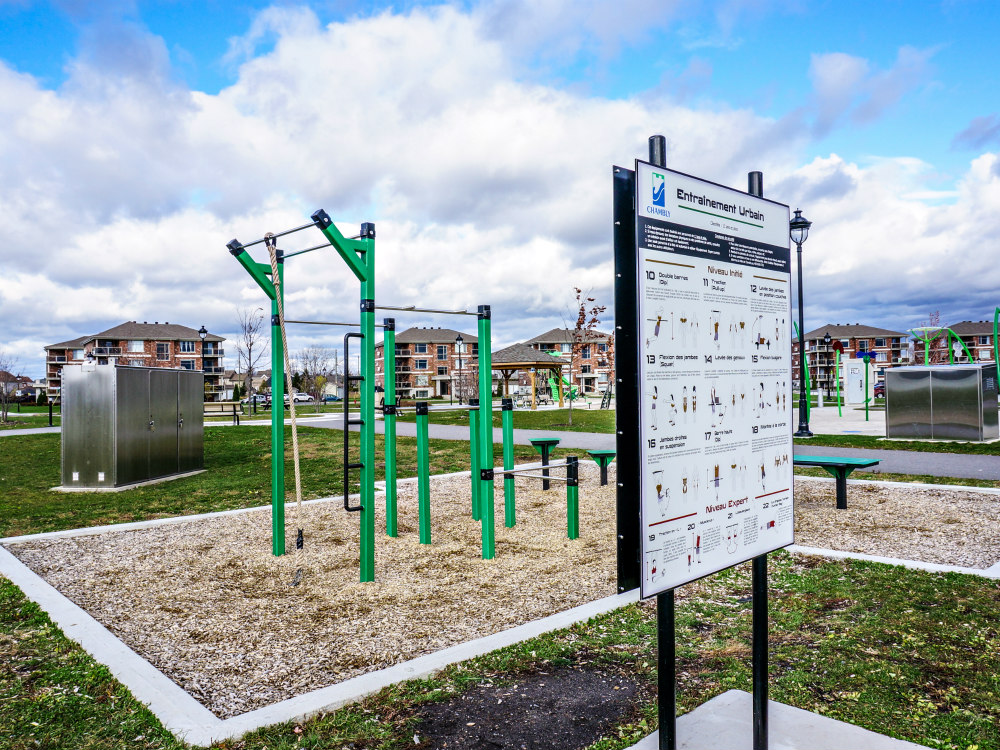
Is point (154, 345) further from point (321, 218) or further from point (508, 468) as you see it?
point (321, 218)

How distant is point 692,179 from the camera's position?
262 cm

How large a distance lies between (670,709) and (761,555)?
782 millimetres

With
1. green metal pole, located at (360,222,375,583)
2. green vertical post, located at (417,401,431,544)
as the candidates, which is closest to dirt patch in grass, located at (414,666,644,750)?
green metal pole, located at (360,222,375,583)

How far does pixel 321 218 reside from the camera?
5.15m

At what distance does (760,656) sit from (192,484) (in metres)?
10.8

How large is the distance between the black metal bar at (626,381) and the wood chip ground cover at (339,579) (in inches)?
84.6

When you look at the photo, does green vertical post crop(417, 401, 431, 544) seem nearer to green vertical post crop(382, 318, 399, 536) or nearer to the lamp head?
green vertical post crop(382, 318, 399, 536)

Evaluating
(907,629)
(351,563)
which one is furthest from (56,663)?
(907,629)

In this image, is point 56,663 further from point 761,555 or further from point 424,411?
point 761,555

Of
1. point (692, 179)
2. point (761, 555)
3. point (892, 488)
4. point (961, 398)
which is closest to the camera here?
point (692, 179)

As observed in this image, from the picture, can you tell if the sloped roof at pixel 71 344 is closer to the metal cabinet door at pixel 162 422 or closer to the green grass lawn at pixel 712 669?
the metal cabinet door at pixel 162 422

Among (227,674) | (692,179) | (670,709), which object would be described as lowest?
(227,674)

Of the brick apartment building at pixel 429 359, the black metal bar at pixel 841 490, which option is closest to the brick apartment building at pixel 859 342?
the brick apartment building at pixel 429 359

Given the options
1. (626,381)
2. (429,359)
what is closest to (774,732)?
(626,381)
